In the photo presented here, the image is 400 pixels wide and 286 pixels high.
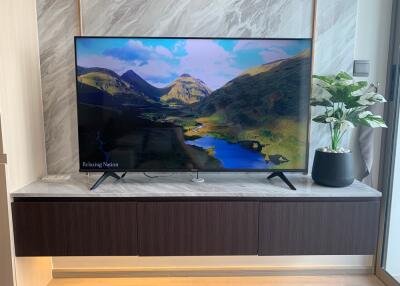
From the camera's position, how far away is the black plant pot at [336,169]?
6.23 ft

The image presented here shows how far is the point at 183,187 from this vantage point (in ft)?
6.29

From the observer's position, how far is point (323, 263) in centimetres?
234

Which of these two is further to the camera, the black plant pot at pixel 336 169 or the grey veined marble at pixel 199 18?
the grey veined marble at pixel 199 18

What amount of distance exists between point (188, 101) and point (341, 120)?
929 mm

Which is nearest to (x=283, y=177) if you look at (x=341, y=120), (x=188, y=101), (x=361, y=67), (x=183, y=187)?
(x=341, y=120)

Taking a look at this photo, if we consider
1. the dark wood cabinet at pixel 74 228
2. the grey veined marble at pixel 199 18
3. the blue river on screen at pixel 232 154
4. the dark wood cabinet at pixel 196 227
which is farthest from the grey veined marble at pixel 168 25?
the dark wood cabinet at pixel 196 227

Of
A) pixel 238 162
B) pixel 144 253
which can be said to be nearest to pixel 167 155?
pixel 238 162

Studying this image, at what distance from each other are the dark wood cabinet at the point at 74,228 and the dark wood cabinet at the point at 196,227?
0.09 m

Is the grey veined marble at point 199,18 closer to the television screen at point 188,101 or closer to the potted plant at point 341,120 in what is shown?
the television screen at point 188,101

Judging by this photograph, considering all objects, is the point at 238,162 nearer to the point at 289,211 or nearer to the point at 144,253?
the point at 289,211

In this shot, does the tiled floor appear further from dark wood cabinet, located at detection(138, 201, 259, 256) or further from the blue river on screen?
the blue river on screen

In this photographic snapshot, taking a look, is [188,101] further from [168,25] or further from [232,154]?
[168,25]

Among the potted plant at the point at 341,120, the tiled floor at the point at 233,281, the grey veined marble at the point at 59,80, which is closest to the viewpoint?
the potted plant at the point at 341,120

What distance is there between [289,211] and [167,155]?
80cm
